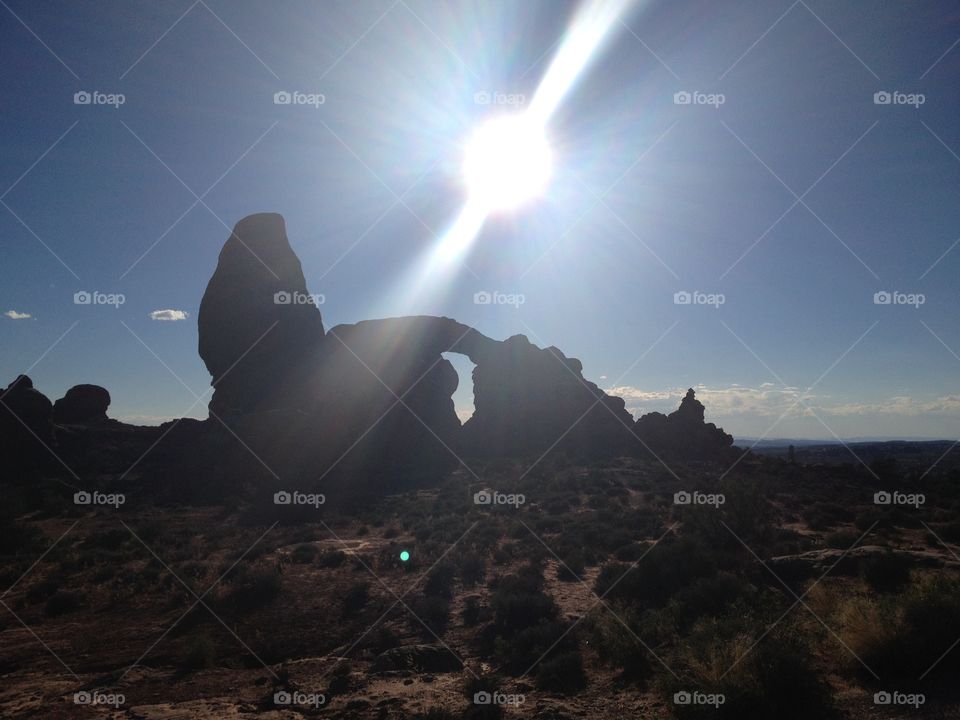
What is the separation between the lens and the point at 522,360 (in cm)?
5394

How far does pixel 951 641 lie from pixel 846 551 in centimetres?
864

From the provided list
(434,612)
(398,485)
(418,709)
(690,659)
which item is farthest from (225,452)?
(690,659)
